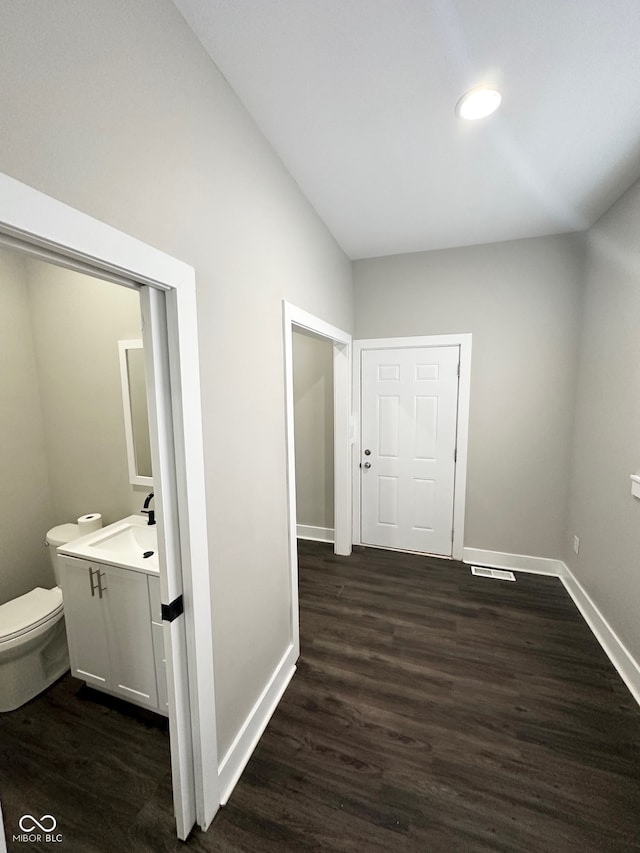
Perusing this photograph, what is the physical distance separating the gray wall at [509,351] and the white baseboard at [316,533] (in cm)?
135

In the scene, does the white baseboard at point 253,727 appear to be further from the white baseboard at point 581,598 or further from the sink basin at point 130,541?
the white baseboard at point 581,598

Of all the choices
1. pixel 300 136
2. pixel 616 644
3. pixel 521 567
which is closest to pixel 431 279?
pixel 300 136

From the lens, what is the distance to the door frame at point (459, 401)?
9.87 feet

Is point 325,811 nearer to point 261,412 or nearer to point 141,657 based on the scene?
point 141,657

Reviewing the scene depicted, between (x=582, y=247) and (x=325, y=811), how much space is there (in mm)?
3718

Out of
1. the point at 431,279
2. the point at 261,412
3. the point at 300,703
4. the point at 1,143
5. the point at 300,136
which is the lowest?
the point at 300,703

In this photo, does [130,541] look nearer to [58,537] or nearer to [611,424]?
[58,537]

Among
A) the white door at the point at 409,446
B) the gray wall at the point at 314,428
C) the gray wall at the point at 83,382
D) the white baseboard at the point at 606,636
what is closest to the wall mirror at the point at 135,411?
the gray wall at the point at 83,382

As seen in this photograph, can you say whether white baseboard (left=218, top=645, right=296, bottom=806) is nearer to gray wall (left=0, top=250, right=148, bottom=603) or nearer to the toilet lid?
the toilet lid

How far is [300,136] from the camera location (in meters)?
1.58

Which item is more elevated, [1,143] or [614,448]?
[1,143]

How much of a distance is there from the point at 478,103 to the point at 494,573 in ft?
10.3

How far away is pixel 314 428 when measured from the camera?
3660 mm

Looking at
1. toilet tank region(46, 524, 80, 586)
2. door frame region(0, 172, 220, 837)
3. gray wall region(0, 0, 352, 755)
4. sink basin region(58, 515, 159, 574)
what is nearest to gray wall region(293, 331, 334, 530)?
gray wall region(0, 0, 352, 755)
